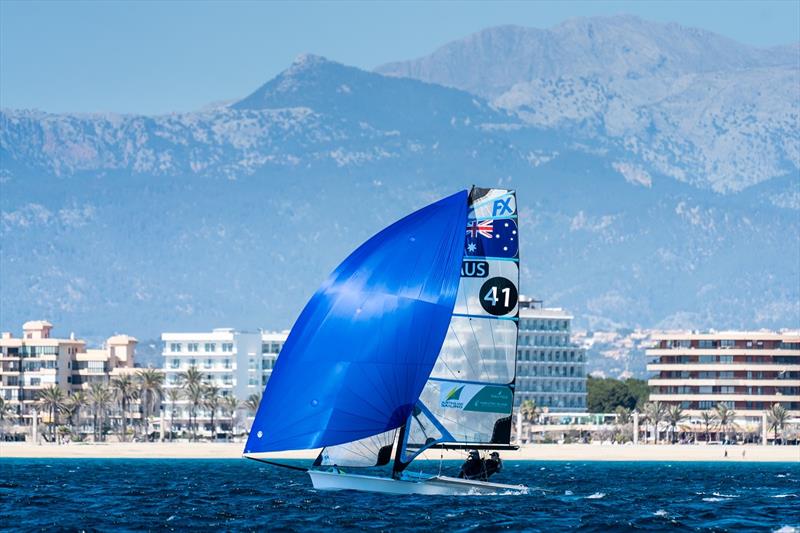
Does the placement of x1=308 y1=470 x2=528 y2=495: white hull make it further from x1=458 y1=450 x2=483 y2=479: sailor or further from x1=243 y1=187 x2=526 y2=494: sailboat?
x1=458 y1=450 x2=483 y2=479: sailor

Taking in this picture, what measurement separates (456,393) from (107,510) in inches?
522

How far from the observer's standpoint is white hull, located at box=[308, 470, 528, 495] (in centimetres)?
6944

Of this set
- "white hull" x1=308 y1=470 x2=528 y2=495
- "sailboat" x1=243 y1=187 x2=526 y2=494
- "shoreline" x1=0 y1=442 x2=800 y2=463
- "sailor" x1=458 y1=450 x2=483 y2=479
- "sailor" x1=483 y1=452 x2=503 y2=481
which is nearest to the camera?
"sailboat" x1=243 y1=187 x2=526 y2=494

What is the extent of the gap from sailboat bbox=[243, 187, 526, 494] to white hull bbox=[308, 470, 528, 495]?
5cm

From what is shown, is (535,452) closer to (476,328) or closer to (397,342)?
(476,328)

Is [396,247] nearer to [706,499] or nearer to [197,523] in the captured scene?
[197,523]

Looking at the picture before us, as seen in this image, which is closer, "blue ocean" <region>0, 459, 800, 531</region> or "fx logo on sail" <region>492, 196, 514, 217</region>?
"blue ocean" <region>0, 459, 800, 531</region>

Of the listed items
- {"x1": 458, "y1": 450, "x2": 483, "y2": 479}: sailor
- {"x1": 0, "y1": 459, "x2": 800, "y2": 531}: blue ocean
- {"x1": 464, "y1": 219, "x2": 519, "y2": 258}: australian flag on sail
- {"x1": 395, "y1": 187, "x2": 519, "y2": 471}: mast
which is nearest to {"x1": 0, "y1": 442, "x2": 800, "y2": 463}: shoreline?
{"x1": 0, "y1": 459, "x2": 800, "y2": 531}: blue ocean

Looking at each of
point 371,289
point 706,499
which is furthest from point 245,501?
point 706,499

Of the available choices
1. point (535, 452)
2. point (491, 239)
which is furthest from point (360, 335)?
point (535, 452)

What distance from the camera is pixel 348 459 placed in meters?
69.3

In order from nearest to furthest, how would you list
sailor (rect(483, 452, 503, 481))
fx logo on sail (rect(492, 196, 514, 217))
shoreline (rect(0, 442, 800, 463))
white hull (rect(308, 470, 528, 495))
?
white hull (rect(308, 470, 528, 495)) < fx logo on sail (rect(492, 196, 514, 217)) < sailor (rect(483, 452, 503, 481)) < shoreline (rect(0, 442, 800, 463))

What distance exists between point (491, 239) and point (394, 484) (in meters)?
9.50

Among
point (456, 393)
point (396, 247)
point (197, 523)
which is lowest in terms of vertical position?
point (197, 523)
